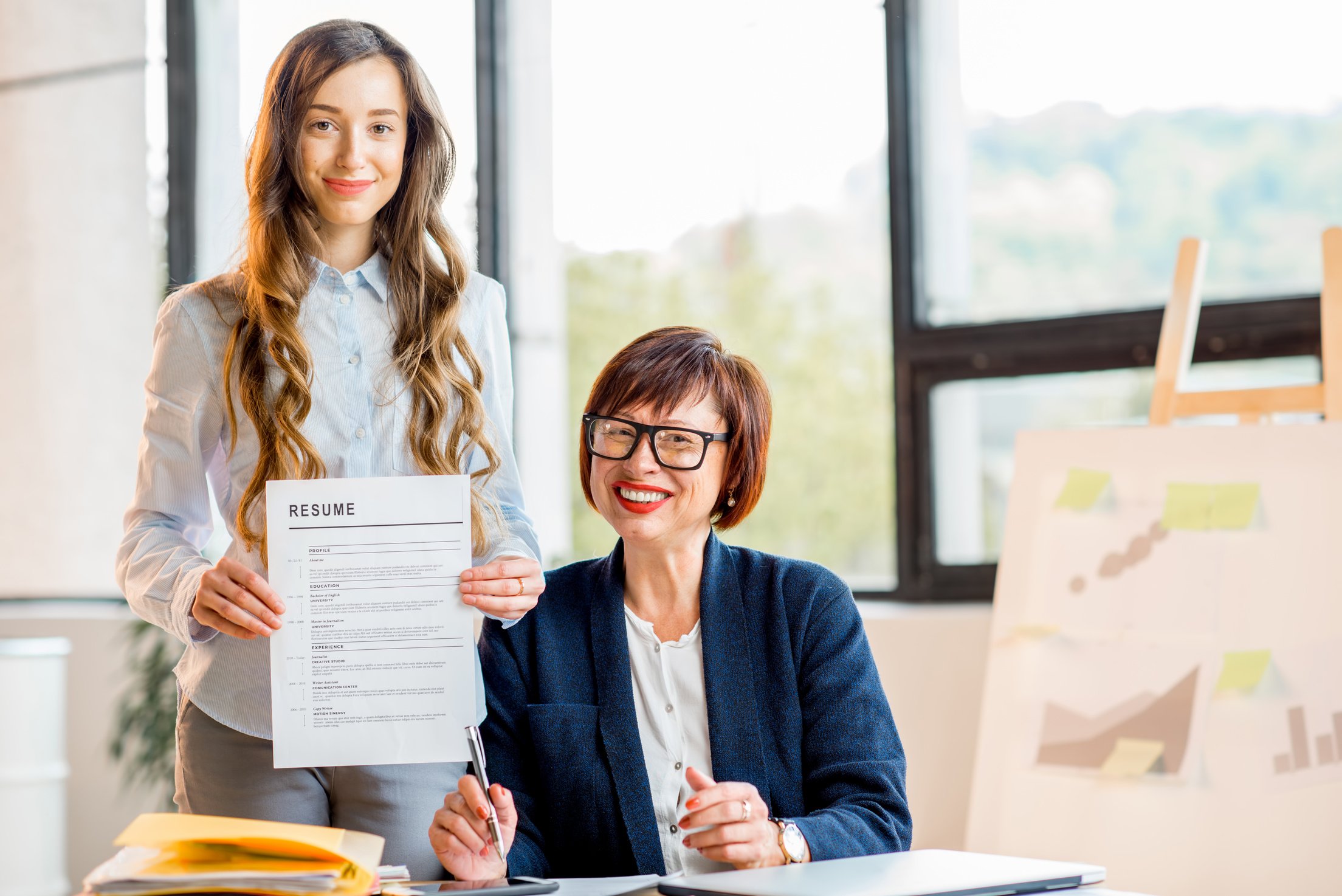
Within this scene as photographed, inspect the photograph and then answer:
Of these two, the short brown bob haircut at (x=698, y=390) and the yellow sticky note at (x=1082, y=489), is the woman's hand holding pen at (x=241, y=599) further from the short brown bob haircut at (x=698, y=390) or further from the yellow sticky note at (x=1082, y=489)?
the yellow sticky note at (x=1082, y=489)

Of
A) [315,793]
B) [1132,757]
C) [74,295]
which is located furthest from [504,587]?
[74,295]

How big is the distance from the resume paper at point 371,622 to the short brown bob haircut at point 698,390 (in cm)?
33

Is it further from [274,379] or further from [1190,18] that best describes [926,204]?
[274,379]

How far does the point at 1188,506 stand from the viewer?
2.42 m

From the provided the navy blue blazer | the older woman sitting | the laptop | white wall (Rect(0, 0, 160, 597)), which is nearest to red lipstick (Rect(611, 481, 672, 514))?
the older woman sitting

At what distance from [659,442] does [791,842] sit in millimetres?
521

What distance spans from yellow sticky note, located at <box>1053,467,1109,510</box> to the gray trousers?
4.90 feet

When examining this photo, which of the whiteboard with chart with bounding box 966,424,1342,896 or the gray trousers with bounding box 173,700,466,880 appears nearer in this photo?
the gray trousers with bounding box 173,700,466,880

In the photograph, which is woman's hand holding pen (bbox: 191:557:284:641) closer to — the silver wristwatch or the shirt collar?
the shirt collar

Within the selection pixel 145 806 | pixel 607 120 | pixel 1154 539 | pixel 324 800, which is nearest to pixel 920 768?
pixel 1154 539

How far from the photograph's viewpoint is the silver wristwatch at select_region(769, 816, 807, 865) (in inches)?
53.5

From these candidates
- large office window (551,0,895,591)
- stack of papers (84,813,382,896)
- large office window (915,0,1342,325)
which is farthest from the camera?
large office window (551,0,895,591)

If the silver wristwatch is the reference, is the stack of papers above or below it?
above

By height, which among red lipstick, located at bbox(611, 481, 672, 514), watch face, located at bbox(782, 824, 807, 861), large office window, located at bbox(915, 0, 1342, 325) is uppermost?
large office window, located at bbox(915, 0, 1342, 325)
